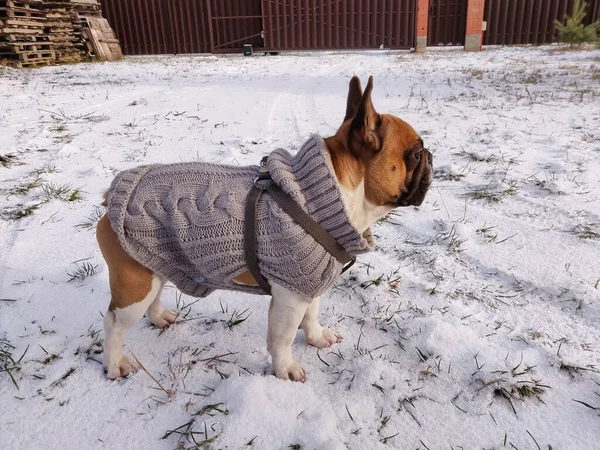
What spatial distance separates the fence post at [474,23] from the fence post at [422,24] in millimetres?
1461

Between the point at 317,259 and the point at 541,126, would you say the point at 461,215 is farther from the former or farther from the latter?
the point at 541,126

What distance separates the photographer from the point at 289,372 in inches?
80.7

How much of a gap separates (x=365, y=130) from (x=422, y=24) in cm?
1599

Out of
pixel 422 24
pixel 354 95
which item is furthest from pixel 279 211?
pixel 422 24

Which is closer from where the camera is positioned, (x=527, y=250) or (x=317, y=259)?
(x=317, y=259)

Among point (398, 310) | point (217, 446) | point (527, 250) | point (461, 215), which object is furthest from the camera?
point (461, 215)

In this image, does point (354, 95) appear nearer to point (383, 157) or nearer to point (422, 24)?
point (383, 157)

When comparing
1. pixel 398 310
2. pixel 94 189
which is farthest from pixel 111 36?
pixel 398 310

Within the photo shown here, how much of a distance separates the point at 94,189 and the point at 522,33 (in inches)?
700

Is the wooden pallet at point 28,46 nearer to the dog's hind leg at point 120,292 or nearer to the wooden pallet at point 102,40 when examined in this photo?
the wooden pallet at point 102,40

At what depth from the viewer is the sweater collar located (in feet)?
5.67

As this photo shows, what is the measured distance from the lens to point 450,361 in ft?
6.72

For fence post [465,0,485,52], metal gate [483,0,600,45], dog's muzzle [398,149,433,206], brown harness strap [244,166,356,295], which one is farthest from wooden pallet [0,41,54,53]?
metal gate [483,0,600,45]

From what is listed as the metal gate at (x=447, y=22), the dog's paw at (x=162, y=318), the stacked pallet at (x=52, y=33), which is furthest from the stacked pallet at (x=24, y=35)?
the metal gate at (x=447, y=22)
